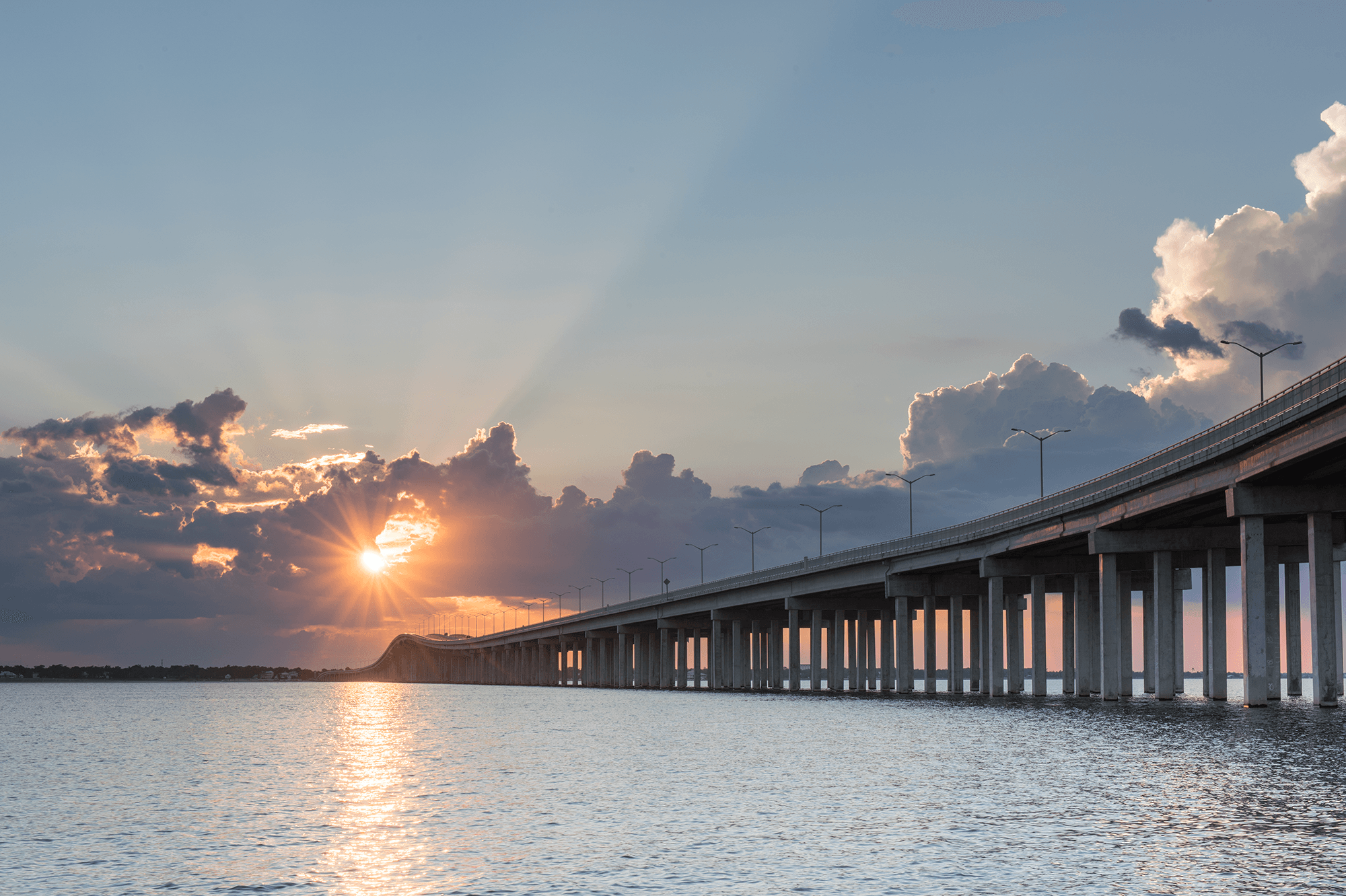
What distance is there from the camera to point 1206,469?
61.9 m

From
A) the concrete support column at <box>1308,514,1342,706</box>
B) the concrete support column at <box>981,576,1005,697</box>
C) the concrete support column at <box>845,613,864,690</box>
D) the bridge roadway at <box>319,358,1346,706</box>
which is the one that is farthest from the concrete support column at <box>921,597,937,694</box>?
the concrete support column at <box>1308,514,1342,706</box>

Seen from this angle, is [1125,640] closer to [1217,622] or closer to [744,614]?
[1217,622]

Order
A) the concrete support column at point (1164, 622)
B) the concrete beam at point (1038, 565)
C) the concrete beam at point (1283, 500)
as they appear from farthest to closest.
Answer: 1. the concrete beam at point (1038, 565)
2. the concrete support column at point (1164, 622)
3. the concrete beam at point (1283, 500)

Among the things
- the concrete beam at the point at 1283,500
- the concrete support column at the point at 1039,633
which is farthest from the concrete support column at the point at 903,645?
the concrete beam at the point at 1283,500

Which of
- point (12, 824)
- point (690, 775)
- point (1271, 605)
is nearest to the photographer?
point (12, 824)

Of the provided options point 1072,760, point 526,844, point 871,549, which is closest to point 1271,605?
point 871,549

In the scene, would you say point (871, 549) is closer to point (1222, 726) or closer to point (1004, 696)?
point (1004, 696)

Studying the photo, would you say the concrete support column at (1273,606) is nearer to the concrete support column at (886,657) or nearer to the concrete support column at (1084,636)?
the concrete support column at (1084,636)

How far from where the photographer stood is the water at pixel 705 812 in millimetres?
18562

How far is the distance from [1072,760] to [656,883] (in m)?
21.8

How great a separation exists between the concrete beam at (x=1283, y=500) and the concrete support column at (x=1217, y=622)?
2206cm

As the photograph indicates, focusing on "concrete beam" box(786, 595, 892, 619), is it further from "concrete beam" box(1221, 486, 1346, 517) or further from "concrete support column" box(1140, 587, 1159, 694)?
"concrete beam" box(1221, 486, 1346, 517)

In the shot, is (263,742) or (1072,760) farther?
(263,742)

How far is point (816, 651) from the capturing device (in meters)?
150
